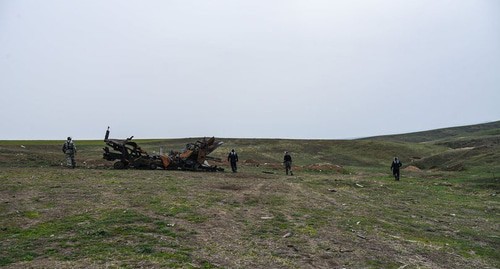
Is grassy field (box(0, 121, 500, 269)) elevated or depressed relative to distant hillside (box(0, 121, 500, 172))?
depressed

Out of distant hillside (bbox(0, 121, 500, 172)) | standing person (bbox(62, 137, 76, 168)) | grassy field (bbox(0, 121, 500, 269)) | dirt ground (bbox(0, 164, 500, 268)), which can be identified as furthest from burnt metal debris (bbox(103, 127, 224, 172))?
distant hillside (bbox(0, 121, 500, 172))

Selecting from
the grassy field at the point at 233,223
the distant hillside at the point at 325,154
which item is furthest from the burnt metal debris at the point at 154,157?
the distant hillside at the point at 325,154

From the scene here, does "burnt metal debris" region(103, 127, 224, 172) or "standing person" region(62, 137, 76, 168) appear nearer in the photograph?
"standing person" region(62, 137, 76, 168)

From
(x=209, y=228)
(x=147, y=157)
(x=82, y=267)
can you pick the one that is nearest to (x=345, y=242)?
(x=209, y=228)

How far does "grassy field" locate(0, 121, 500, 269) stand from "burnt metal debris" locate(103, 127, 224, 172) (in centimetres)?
320

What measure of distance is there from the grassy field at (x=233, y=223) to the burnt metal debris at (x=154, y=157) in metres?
3.20

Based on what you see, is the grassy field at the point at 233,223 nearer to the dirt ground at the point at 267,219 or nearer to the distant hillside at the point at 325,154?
the dirt ground at the point at 267,219

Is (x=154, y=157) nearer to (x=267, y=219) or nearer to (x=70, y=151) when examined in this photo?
(x=70, y=151)

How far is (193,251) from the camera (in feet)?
32.1

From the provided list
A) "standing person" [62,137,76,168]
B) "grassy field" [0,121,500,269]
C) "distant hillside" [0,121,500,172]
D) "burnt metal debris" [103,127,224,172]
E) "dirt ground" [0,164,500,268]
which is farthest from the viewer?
"distant hillside" [0,121,500,172]

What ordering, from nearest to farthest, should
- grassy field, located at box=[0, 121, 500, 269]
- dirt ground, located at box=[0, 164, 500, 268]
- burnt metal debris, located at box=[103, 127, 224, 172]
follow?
1. grassy field, located at box=[0, 121, 500, 269]
2. dirt ground, located at box=[0, 164, 500, 268]
3. burnt metal debris, located at box=[103, 127, 224, 172]

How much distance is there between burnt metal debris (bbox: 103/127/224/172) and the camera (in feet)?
88.5

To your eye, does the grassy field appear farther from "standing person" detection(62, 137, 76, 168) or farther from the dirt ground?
"standing person" detection(62, 137, 76, 168)

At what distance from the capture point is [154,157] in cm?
2827
